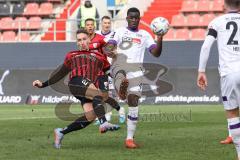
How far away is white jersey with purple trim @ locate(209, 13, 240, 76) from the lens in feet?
29.1

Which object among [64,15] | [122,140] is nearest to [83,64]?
[122,140]

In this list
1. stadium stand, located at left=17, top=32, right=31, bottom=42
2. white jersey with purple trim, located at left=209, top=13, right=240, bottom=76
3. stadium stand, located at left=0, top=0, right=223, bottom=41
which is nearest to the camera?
white jersey with purple trim, located at left=209, top=13, right=240, bottom=76

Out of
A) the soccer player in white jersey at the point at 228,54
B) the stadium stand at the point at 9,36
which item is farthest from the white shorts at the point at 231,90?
the stadium stand at the point at 9,36

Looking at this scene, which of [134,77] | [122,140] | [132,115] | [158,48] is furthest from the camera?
[122,140]

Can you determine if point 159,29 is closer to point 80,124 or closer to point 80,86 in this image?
point 80,86

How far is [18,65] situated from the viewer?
2930 centimetres

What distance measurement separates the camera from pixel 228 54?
351 inches

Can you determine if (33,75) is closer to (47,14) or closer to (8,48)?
(8,48)

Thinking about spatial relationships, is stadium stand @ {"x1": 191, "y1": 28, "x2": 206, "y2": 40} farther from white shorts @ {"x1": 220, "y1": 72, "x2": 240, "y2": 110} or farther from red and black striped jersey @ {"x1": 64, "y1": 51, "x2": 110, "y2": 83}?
white shorts @ {"x1": 220, "y1": 72, "x2": 240, "y2": 110}

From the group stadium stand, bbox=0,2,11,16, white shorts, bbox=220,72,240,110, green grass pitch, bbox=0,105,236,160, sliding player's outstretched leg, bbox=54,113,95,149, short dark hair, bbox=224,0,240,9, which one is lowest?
green grass pitch, bbox=0,105,236,160

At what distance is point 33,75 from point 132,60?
47.6 ft

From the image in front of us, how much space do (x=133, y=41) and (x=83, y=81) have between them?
139 centimetres

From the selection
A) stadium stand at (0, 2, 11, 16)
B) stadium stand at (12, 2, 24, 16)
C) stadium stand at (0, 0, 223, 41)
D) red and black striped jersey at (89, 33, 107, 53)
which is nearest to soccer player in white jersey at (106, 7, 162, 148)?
red and black striped jersey at (89, 33, 107, 53)

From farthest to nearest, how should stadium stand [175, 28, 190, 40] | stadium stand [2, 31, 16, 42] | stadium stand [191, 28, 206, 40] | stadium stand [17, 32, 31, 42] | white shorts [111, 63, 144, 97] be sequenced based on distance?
1. stadium stand [2, 31, 16, 42]
2. stadium stand [17, 32, 31, 42]
3. stadium stand [175, 28, 190, 40]
4. stadium stand [191, 28, 206, 40]
5. white shorts [111, 63, 144, 97]
